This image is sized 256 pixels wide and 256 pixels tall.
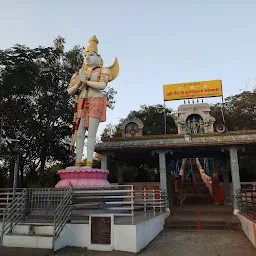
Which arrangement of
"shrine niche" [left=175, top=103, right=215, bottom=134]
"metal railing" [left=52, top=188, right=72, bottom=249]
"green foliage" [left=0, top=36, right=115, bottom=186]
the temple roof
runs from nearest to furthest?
"metal railing" [left=52, top=188, right=72, bottom=249] → the temple roof → "green foliage" [left=0, top=36, right=115, bottom=186] → "shrine niche" [left=175, top=103, right=215, bottom=134]

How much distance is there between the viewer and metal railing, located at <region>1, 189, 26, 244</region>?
6887mm

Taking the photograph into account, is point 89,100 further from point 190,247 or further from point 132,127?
point 190,247

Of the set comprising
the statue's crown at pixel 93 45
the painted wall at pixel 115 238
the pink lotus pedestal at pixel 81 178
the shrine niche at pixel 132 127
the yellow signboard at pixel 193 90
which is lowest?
the painted wall at pixel 115 238

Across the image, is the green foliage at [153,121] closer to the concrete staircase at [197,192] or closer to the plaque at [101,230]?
the concrete staircase at [197,192]

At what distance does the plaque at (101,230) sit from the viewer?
6.47 m

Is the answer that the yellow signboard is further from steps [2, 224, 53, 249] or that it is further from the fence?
steps [2, 224, 53, 249]

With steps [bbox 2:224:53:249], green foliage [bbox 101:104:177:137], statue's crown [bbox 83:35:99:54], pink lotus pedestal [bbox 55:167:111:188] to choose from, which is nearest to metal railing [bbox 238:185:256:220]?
pink lotus pedestal [bbox 55:167:111:188]

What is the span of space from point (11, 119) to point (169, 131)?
2230cm

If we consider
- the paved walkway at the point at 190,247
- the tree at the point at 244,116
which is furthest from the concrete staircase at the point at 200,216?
the tree at the point at 244,116

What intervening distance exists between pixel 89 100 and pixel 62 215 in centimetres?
552

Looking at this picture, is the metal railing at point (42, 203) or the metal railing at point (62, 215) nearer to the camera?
the metal railing at point (62, 215)

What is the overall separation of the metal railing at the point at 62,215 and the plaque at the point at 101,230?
31.6 inches

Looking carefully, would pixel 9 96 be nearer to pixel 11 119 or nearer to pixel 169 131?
pixel 11 119

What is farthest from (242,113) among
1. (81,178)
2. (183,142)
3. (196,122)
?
(81,178)
